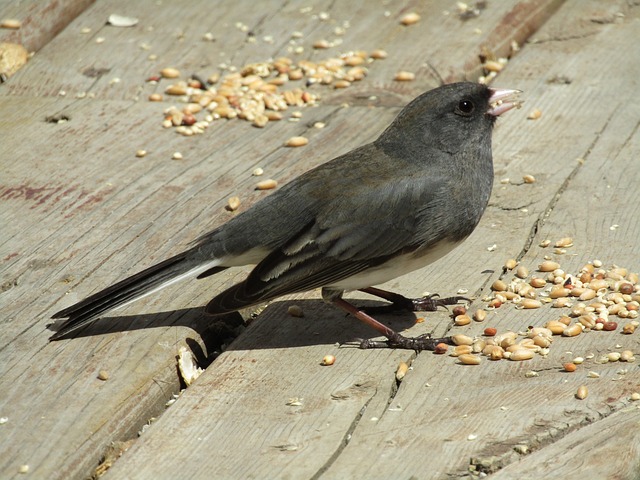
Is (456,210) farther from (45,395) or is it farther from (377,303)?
(45,395)

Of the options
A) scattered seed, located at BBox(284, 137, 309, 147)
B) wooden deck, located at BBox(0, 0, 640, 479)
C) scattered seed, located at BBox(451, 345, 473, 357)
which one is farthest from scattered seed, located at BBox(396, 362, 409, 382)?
scattered seed, located at BBox(284, 137, 309, 147)

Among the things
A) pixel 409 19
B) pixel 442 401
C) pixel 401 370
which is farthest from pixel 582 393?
pixel 409 19

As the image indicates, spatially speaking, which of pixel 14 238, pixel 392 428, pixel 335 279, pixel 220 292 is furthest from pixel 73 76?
pixel 392 428

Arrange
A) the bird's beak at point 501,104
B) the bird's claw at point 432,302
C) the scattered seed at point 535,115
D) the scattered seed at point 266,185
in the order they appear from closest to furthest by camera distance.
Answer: the bird's claw at point 432,302, the bird's beak at point 501,104, the scattered seed at point 266,185, the scattered seed at point 535,115

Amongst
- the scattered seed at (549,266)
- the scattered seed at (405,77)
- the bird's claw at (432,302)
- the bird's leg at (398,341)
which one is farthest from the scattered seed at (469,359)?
the scattered seed at (405,77)

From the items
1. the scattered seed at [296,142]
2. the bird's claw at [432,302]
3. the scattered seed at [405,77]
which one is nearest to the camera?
the bird's claw at [432,302]

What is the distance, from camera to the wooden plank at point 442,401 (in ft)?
7.35

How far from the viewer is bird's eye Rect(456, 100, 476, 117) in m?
3.13

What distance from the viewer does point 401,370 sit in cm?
264

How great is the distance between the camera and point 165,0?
16.2ft

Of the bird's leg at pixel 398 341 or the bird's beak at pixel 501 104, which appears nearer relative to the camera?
the bird's leg at pixel 398 341

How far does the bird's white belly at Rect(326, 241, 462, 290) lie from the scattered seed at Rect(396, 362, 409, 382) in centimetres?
32

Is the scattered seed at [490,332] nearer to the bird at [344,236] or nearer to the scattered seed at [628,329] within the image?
the bird at [344,236]

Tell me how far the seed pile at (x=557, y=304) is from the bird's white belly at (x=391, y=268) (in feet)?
0.59
